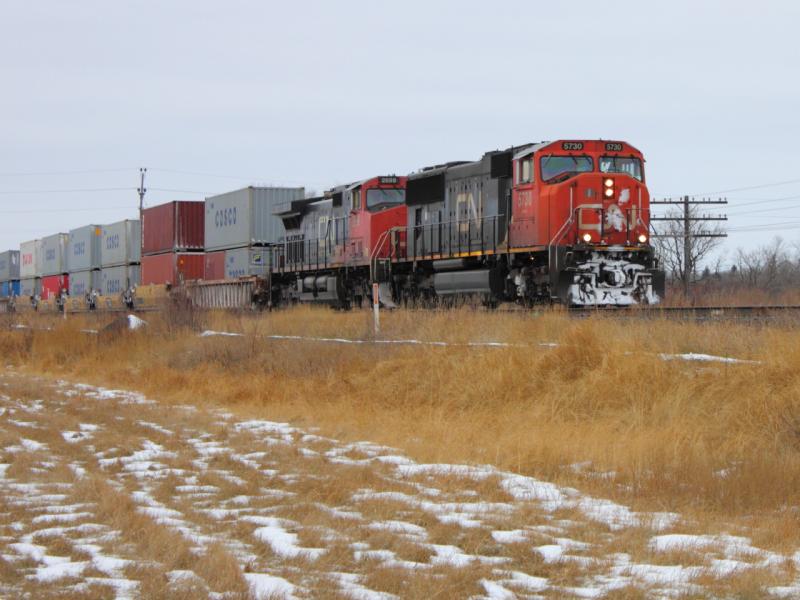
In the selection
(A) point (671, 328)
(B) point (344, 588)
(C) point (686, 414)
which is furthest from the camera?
A: (A) point (671, 328)

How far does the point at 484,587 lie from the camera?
4730 millimetres

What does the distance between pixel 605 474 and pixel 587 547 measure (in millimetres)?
1961

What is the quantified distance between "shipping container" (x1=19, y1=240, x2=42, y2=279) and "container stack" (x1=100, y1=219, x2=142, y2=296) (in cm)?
1162

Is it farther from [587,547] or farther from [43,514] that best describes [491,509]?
[43,514]

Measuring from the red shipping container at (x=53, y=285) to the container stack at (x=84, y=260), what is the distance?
95cm

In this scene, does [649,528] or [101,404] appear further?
[101,404]

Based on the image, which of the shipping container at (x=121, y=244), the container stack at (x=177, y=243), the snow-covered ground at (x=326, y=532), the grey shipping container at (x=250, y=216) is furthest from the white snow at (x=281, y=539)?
the shipping container at (x=121, y=244)

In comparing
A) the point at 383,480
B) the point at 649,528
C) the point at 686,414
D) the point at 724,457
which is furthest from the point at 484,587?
the point at 686,414

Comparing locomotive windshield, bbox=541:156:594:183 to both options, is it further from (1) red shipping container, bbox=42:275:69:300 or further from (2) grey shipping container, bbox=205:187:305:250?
(1) red shipping container, bbox=42:275:69:300

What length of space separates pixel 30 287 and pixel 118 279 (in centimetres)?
1693

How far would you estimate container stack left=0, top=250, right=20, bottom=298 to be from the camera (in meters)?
62.6

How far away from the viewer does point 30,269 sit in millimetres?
59688

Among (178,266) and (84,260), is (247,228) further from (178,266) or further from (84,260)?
(84,260)

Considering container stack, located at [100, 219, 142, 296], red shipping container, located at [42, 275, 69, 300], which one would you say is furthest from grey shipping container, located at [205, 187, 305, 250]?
red shipping container, located at [42, 275, 69, 300]
